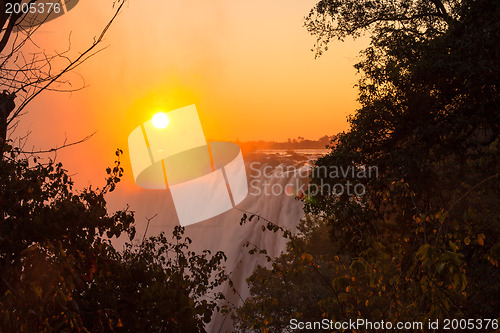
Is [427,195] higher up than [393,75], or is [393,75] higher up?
[393,75]

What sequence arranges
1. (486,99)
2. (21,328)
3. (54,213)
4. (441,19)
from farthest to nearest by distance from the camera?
1. (441,19)
2. (486,99)
3. (54,213)
4. (21,328)

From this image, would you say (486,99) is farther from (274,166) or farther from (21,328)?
(274,166)

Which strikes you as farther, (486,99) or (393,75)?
(393,75)

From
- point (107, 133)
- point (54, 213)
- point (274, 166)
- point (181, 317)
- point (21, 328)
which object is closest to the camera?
point (21, 328)

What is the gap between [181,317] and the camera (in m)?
6.88

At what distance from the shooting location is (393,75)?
11.9m

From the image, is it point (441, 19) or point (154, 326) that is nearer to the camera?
point (154, 326)

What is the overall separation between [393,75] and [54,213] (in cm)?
912

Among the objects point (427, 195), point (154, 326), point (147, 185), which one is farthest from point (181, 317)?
point (147, 185)

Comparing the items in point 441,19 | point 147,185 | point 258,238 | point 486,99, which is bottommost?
point 258,238

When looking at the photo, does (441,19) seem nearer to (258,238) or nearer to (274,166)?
(258,238)

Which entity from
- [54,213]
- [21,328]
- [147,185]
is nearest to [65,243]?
[54,213]

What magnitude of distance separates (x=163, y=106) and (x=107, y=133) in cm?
1234

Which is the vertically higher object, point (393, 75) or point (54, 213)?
point (393, 75)
